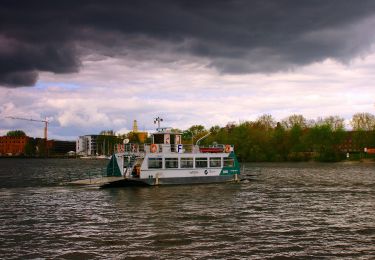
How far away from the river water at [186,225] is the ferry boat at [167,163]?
701 centimetres

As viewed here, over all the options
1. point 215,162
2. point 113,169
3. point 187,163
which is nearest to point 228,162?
point 215,162

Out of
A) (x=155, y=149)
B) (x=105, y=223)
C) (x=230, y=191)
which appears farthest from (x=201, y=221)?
(x=155, y=149)

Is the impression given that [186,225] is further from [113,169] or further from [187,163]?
[113,169]

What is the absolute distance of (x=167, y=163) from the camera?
2500 inches

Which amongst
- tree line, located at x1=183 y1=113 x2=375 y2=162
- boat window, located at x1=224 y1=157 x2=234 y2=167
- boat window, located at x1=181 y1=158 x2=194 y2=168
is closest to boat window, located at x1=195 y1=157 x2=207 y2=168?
boat window, located at x1=181 y1=158 x2=194 y2=168

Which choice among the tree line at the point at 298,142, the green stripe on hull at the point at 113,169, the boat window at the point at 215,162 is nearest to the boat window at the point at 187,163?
the boat window at the point at 215,162

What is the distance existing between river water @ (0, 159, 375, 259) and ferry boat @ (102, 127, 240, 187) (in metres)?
7.01

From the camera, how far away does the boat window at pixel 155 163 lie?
202 ft

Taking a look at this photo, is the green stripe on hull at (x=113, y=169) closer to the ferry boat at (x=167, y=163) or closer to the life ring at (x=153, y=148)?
the ferry boat at (x=167, y=163)

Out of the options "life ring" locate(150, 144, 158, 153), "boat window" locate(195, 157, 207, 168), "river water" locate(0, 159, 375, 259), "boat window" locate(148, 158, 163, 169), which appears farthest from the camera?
"boat window" locate(195, 157, 207, 168)

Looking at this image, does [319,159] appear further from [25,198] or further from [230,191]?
[25,198]

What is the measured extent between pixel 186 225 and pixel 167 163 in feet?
101

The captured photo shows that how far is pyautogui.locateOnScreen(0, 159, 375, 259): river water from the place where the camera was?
82.9 feet

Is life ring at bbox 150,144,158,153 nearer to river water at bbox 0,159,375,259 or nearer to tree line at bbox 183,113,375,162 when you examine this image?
river water at bbox 0,159,375,259
